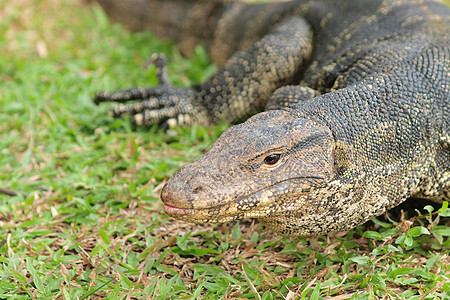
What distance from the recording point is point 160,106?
14.6ft

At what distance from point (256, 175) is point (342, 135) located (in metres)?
0.57

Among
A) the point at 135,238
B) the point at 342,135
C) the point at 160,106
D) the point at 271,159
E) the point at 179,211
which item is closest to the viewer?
the point at 179,211

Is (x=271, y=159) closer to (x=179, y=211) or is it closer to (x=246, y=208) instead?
(x=246, y=208)

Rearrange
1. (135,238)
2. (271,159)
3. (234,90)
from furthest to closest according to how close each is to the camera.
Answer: (234,90) < (135,238) < (271,159)

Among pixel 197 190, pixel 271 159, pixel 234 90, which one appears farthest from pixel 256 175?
pixel 234 90

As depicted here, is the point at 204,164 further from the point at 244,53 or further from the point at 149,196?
the point at 244,53

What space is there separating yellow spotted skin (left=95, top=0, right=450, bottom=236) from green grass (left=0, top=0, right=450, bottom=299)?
0.28 m

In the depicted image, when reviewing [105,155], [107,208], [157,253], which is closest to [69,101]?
[105,155]

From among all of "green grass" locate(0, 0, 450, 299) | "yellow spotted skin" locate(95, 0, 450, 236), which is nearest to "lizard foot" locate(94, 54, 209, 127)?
"green grass" locate(0, 0, 450, 299)

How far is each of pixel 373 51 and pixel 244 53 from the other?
1.31 meters

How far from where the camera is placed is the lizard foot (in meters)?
4.34

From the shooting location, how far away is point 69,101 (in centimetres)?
469

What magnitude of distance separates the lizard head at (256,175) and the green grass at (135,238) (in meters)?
0.42

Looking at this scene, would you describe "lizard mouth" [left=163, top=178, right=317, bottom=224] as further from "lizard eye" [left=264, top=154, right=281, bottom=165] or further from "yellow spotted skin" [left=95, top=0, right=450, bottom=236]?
"lizard eye" [left=264, top=154, right=281, bottom=165]
